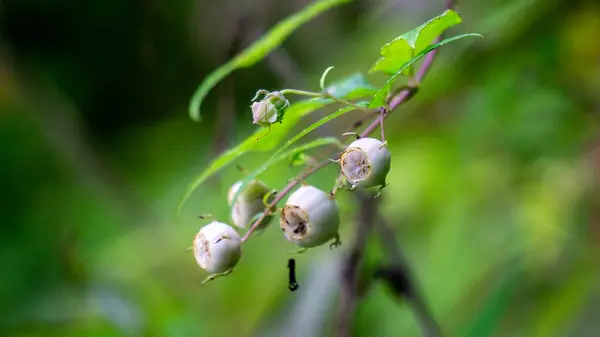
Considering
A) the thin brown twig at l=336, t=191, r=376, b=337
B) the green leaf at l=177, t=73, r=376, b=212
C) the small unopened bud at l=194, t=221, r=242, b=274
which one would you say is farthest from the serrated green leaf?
the thin brown twig at l=336, t=191, r=376, b=337

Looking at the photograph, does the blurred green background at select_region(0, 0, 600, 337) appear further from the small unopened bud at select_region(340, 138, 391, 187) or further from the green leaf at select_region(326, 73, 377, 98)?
the small unopened bud at select_region(340, 138, 391, 187)

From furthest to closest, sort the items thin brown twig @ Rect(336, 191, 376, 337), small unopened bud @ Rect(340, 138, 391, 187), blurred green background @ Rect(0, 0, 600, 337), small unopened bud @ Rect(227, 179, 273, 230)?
blurred green background @ Rect(0, 0, 600, 337) → thin brown twig @ Rect(336, 191, 376, 337) → small unopened bud @ Rect(227, 179, 273, 230) → small unopened bud @ Rect(340, 138, 391, 187)

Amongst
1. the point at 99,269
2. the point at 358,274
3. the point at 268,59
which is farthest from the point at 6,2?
the point at 358,274

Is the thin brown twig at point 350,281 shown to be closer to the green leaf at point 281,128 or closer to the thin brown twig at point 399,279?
the thin brown twig at point 399,279

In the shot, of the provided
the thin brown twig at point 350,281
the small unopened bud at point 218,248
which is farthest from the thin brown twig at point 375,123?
the thin brown twig at point 350,281

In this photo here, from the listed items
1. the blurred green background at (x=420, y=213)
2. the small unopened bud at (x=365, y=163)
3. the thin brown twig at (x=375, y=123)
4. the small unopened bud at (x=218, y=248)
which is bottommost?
the small unopened bud at (x=365, y=163)

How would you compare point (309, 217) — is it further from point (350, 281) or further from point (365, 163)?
point (350, 281)

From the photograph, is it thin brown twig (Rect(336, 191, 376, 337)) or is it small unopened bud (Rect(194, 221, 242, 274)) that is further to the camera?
thin brown twig (Rect(336, 191, 376, 337))
